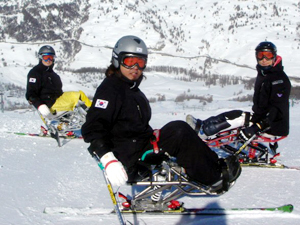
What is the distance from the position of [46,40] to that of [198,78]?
2754cm

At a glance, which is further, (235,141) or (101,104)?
(235,141)

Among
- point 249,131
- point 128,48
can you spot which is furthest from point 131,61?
point 249,131

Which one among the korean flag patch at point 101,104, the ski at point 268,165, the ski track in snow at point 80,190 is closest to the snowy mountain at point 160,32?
the ski track in snow at point 80,190

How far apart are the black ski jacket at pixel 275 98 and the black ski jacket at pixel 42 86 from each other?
423cm

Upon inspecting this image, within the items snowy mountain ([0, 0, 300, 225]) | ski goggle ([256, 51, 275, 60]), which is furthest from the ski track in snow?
ski goggle ([256, 51, 275, 60])

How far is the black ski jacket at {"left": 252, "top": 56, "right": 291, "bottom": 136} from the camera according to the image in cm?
449

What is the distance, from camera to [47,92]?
676 centimetres

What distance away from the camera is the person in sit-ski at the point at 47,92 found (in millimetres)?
6293

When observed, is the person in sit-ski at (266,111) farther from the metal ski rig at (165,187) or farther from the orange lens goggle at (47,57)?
the orange lens goggle at (47,57)

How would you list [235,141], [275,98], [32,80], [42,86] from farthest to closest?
[42,86] < [32,80] < [235,141] < [275,98]

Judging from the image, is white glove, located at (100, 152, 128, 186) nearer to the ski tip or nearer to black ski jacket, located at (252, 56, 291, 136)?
the ski tip

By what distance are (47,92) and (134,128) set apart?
168 inches

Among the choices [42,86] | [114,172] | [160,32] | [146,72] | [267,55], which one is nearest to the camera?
[114,172]

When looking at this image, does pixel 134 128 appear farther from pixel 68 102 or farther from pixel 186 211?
pixel 68 102
